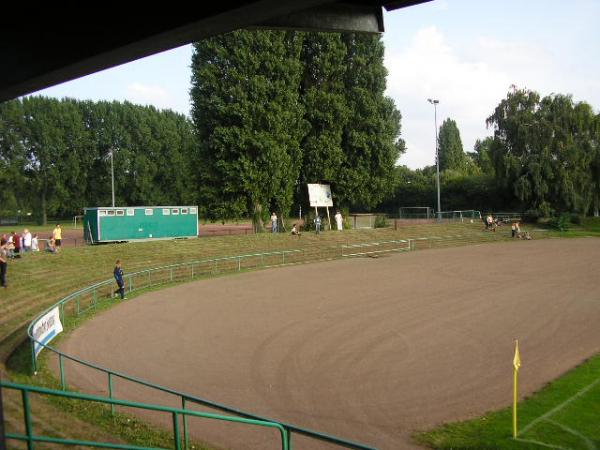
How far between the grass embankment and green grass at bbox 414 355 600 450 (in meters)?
4.87

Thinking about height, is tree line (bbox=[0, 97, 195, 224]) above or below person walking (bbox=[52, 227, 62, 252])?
above

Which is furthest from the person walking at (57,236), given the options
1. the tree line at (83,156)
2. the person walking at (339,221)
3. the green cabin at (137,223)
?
the tree line at (83,156)

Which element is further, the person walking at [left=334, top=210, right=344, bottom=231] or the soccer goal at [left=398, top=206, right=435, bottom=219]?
the soccer goal at [left=398, top=206, right=435, bottom=219]

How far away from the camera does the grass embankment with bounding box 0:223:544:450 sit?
350 inches

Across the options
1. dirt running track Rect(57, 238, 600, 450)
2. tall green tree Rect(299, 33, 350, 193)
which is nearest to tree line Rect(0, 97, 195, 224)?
tall green tree Rect(299, 33, 350, 193)

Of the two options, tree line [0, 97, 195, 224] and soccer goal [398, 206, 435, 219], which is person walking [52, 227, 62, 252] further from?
soccer goal [398, 206, 435, 219]

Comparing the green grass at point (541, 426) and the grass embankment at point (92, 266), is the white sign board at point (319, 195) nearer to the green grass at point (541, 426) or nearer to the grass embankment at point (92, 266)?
the grass embankment at point (92, 266)

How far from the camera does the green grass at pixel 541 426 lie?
8805 millimetres

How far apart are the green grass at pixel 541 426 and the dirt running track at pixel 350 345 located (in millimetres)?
400

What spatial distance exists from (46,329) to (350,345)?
782 cm

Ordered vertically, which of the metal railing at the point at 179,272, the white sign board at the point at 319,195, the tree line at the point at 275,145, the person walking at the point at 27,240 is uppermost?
the tree line at the point at 275,145

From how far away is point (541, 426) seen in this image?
9570 millimetres

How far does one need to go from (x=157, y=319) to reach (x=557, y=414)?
1232cm

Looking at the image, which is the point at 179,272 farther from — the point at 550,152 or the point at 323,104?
the point at 550,152
